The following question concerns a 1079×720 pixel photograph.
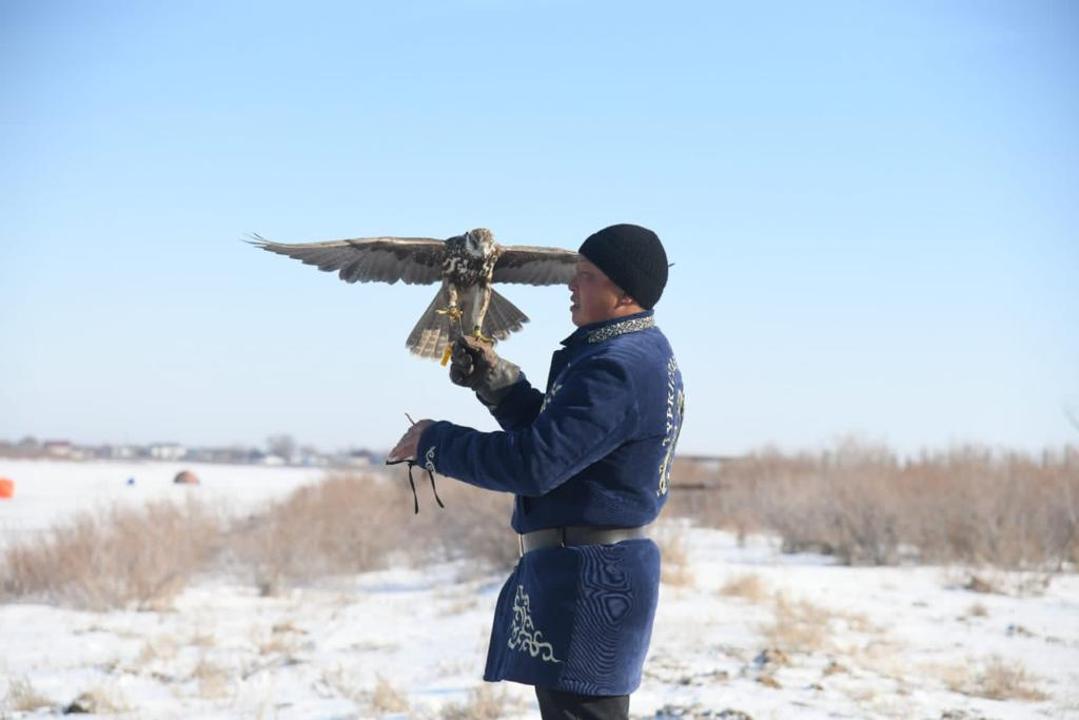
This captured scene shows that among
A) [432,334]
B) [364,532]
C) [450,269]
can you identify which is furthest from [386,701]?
[364,532]

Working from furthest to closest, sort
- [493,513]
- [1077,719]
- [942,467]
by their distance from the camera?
[942,467] → [493,513] → [1077,719]

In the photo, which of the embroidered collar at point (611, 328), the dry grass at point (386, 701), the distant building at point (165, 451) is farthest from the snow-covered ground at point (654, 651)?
the distant building at point (165, 451)

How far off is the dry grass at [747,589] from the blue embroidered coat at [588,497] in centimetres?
907

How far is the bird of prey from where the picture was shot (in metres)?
3.78

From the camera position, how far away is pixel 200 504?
1504 cm

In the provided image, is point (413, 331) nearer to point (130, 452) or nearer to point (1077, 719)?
point (1077, 719)

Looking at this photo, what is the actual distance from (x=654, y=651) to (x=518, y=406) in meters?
5.88

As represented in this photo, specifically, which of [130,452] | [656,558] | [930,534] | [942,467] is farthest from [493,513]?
[130,452]

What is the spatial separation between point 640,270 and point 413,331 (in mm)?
1459

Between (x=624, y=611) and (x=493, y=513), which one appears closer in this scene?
(x=624, y=611)

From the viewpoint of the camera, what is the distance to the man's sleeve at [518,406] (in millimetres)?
2906

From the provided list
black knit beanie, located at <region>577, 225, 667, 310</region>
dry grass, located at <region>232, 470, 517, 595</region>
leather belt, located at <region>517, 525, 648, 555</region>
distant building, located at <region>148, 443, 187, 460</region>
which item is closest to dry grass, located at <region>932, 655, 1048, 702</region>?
leather belt, located at <region>517, 525, 648, 555</region>

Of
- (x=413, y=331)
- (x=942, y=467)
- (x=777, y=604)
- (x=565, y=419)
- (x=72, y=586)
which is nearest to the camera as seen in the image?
(x=565, y=419)

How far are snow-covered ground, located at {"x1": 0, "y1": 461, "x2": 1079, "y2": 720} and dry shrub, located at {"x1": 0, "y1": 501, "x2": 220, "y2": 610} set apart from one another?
0.31 m
